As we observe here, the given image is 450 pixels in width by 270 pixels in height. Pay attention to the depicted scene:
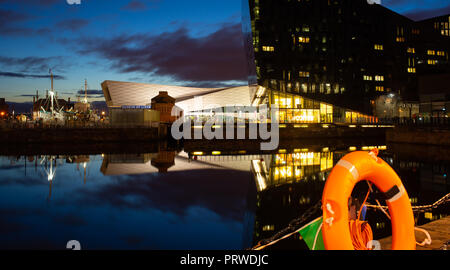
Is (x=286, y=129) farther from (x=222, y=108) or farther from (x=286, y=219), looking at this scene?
(x=286, y=219)

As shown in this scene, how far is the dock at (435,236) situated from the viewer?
5.35 meters

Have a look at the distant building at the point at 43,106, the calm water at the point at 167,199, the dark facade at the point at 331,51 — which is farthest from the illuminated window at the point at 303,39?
the distant building at the point at 43,106

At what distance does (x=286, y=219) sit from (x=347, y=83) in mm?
44582

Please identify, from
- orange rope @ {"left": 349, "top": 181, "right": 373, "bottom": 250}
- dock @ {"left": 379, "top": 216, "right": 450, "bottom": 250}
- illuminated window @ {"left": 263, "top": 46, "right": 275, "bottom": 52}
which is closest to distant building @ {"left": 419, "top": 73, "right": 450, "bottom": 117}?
illuminated window @ {"left": 263, "top": 46, "right": 275, "bottom": 52}

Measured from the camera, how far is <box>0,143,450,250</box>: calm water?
8.41 metres

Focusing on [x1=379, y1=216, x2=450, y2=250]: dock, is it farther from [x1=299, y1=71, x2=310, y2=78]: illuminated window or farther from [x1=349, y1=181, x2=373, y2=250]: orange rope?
[x1=299, y1=71, x2=310, y2=78]: illuminated window

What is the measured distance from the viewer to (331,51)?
49.0m

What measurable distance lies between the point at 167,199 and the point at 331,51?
4209 centimetres

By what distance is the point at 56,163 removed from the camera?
23.1 m

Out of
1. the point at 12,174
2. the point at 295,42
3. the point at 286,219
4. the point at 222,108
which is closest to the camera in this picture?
the point at 286,219
